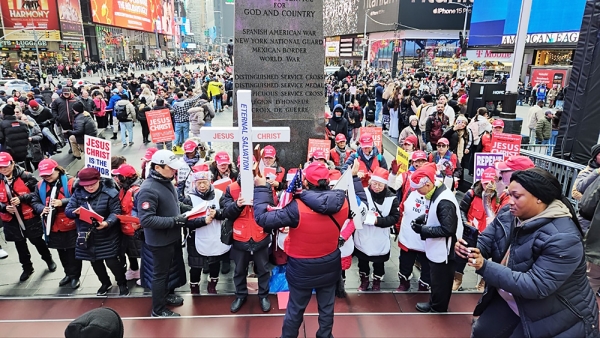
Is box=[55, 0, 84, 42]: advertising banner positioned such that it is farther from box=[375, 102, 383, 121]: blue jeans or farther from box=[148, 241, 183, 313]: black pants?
box=[148, 241, 183, 313]: black pants

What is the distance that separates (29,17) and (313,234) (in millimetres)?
57756

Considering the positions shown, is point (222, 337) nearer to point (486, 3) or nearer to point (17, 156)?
point (17, 156)

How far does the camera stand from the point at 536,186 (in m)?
2.43

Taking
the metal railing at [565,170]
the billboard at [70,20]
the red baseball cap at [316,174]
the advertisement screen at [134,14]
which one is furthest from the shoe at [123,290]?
the advertisement screen at [134,14]

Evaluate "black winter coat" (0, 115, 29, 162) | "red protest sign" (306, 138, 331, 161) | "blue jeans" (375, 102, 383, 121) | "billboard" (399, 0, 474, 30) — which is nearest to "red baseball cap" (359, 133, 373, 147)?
"red protest sign" (306, 138, 331, 161)

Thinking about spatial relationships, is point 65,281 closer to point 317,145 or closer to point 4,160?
point 4,160

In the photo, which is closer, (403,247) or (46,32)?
(403,247)

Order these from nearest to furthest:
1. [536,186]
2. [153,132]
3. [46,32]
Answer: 1. [536,186]
2. [153,132]
3. [46,32]

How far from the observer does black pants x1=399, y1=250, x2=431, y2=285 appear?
16.0ft

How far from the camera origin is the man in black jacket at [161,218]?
391cm

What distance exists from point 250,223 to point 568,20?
32773 millimetres

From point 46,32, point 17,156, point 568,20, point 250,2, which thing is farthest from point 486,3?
point 46,32

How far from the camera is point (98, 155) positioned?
16.9 feet

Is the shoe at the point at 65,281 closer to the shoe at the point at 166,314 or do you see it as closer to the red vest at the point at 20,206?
the red vest at the point at 20,206
